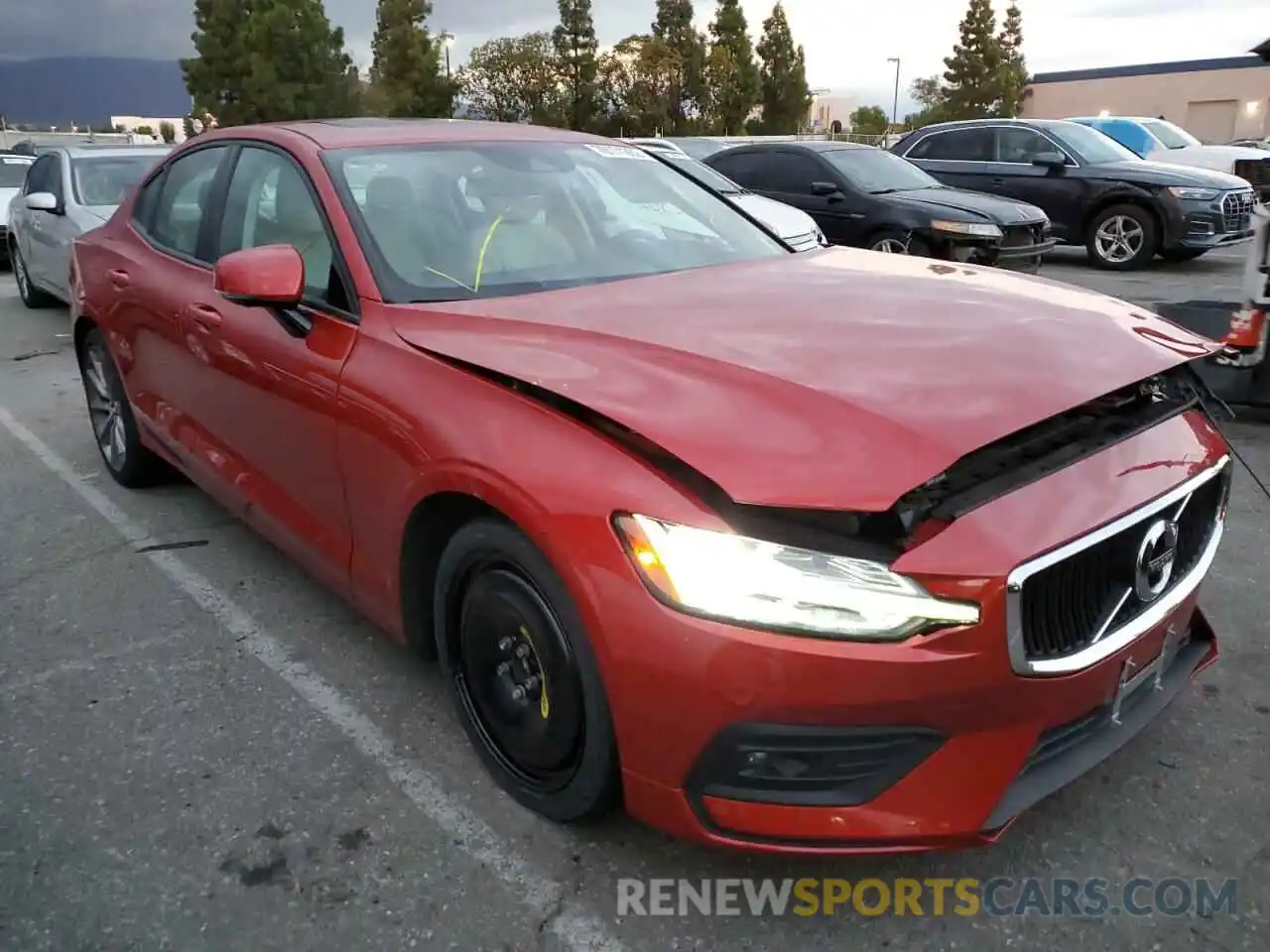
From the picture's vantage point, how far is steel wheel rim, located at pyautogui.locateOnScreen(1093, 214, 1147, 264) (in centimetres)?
1190

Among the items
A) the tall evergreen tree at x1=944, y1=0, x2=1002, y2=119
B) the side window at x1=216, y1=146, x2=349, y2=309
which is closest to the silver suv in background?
the side window at x1=216, y1=146, x2=349, y2=309

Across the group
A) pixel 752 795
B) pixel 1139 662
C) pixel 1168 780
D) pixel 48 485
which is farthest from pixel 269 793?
pixel 48 485

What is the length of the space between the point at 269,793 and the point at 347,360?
1.12m

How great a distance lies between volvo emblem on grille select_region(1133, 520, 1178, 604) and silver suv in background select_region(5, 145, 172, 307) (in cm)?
818

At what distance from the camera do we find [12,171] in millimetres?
14328

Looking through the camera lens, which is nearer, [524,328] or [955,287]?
[524,328]

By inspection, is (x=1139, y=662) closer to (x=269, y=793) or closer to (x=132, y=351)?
(x=269, y=793)

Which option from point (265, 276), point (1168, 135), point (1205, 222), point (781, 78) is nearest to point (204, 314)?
point (265, 276)

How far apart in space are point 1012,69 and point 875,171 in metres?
54.5

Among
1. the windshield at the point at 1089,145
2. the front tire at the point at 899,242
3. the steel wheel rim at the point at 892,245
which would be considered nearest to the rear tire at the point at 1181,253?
the windshield at the point at 1089,145

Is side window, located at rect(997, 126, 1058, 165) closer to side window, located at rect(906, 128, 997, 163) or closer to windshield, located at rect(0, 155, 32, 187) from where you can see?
side window, located at rect(906, 128, 997, 163)

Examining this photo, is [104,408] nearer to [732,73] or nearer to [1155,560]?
[1155,560]

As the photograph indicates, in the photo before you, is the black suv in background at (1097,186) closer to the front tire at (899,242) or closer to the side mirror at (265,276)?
the front tire at (899,242)

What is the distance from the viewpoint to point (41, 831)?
2543 millimetres
